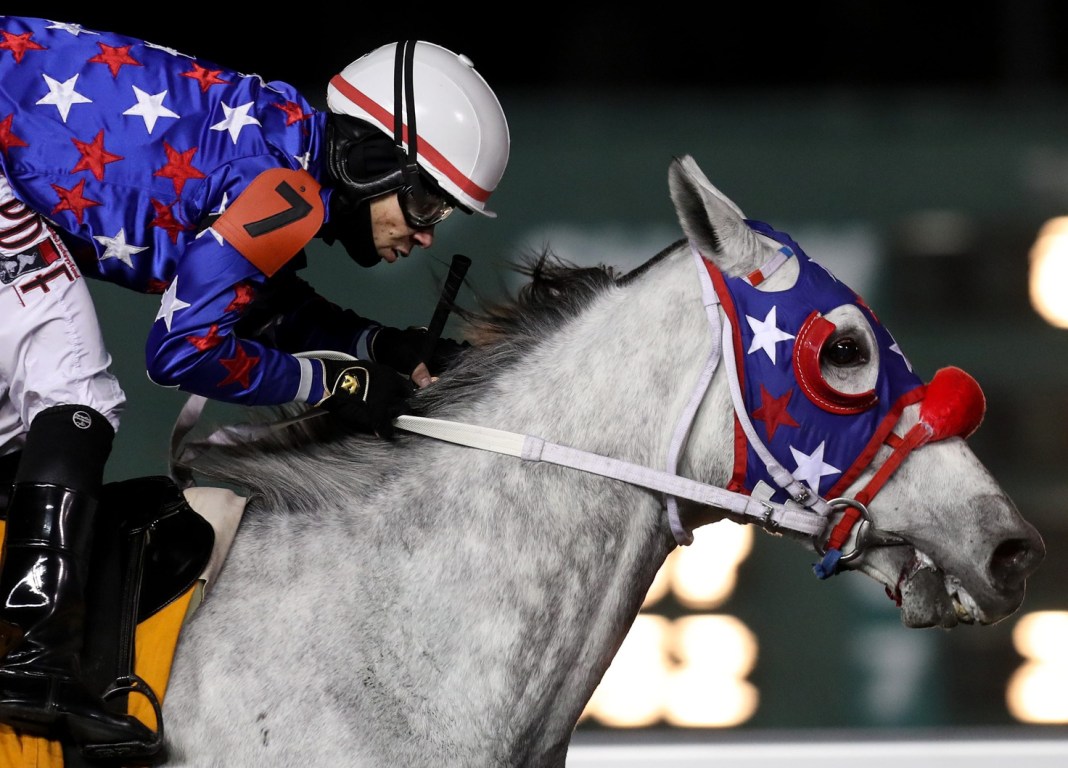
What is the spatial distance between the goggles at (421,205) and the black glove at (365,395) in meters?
0.26

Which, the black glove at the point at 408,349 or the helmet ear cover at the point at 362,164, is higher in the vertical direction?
the helmet ear cover at the point at 362,164

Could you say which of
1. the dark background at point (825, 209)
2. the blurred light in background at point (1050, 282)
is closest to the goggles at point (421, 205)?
the dark background at point (825, 209)

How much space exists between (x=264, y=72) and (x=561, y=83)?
1.09 meters

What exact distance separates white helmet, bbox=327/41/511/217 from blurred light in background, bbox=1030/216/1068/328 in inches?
112

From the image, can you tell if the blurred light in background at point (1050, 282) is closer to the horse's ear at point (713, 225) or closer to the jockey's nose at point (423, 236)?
the horse's ear at point (713, 225)

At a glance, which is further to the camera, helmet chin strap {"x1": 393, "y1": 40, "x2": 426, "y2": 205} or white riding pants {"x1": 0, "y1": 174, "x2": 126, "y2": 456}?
helmet chin strap {"x1": 393, "y1": 40, "x2": 426, "y2": 205}

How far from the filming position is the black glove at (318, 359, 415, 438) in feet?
6.13

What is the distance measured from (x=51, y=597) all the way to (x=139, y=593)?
15 cm

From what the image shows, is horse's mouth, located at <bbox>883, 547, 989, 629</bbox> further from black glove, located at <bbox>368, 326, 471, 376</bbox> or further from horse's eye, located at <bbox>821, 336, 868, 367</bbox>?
black glove, located at <bbox>368, 326, 471, 376</bbox>

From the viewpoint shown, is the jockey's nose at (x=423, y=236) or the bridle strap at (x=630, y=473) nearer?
the bridle strap at (x=630, y=473)

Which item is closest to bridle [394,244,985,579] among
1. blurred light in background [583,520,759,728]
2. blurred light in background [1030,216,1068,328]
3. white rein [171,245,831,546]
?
white rein [171,245,831,546]

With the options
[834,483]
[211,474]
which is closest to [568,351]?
[834,483]

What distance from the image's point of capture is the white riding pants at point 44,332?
1.73m

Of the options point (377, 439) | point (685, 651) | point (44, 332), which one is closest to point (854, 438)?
point (377, 439)
